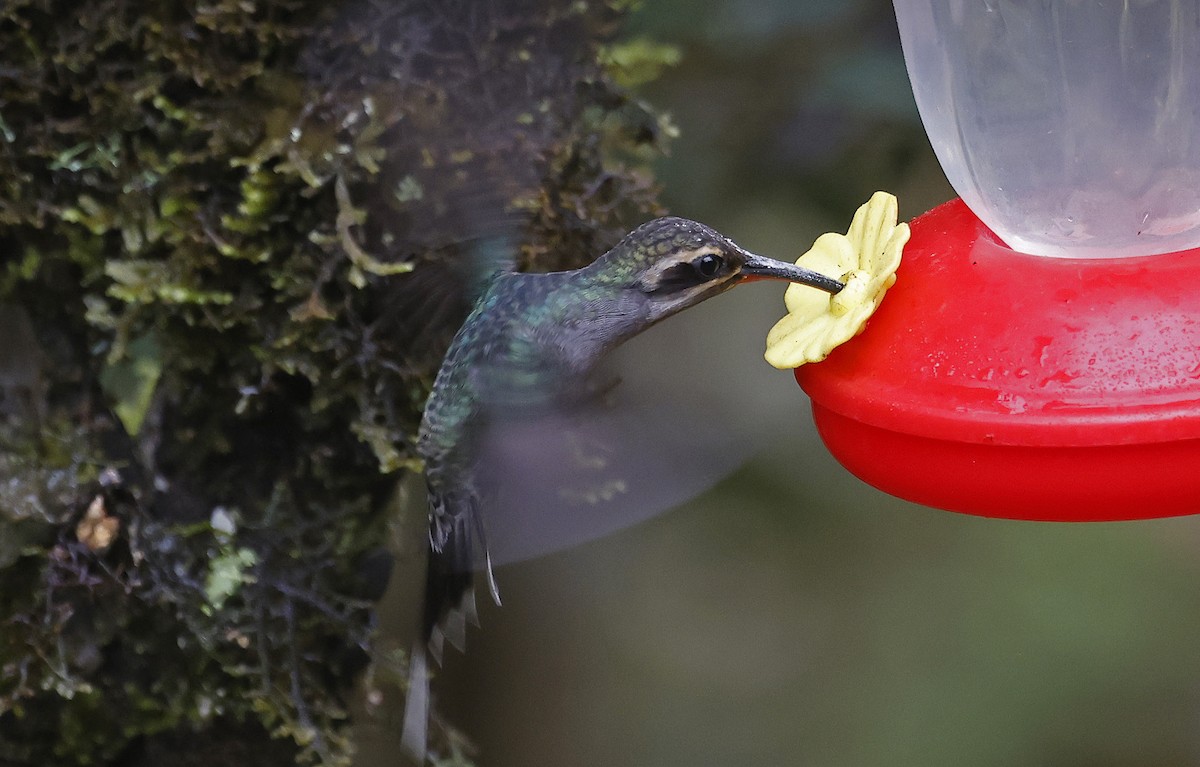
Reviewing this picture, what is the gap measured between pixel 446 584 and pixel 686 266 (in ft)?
1.76

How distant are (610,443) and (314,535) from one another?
41 centimetres

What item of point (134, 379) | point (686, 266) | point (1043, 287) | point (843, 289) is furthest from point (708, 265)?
point (134, 379)

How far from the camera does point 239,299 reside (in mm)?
1349

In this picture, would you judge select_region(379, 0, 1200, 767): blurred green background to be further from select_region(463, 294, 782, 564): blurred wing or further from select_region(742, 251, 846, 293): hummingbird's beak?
select_region(742, 251, 846, 293): hummingbird's beak

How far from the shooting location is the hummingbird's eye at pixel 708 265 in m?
1.13

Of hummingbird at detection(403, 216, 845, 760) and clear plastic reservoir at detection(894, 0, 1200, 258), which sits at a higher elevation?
clear plastic reservoir at detection(894, 0, 1200, 258)

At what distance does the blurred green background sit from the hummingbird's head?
1.93ft

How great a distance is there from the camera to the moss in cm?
129

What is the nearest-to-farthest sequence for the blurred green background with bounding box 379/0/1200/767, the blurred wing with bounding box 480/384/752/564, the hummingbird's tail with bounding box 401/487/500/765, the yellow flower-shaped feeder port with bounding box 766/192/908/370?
the yellow flower-shaped feeder port with bounding box 766/192/908/370 → the blurred wing with bounding box 480/384/752/564 → the hummingbird's tail with bounding box 401/487/500/765 → the blurred green background with bounding box 379/0/1200/767

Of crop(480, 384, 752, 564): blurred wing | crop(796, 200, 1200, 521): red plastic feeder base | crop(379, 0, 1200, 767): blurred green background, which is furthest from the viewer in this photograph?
crop(379, 0, 1200, 767): blurred green background

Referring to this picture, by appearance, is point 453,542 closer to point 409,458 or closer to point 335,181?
point 409,458

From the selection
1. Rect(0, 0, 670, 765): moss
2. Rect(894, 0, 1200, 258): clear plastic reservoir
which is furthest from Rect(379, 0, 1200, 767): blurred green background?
Rect(894, 0, 1200, 258): clear plastic reservoir

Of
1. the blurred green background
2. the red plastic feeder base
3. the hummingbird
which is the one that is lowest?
the blurred green background

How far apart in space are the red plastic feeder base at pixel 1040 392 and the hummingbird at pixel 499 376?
1.14 feet
